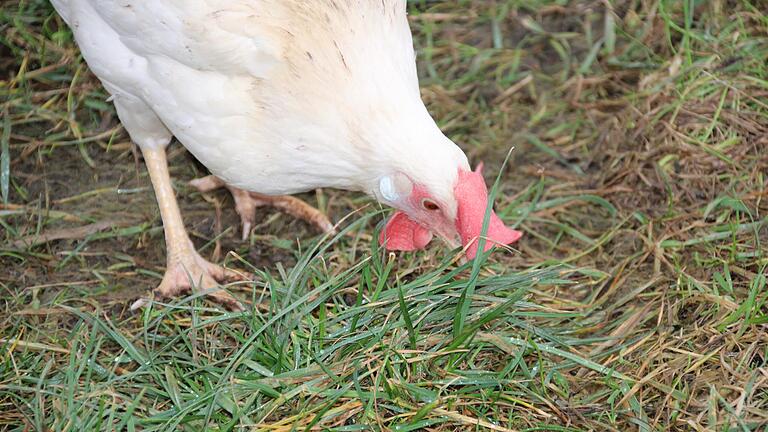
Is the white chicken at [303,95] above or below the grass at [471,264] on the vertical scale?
above

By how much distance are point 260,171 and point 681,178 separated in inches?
62.7

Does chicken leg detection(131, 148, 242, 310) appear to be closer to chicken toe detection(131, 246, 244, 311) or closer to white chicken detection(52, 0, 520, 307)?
chicken toe detection(131, 246, 244, 311)

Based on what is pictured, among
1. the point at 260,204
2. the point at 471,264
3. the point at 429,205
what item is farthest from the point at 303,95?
the point at 260,204

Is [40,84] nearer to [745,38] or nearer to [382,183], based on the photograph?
[382,183]

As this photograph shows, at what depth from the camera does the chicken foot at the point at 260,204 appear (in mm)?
3199

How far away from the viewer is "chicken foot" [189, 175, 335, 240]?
10.5 feet

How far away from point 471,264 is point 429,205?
0.21 metres

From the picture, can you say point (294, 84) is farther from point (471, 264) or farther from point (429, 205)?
point (471, 264)

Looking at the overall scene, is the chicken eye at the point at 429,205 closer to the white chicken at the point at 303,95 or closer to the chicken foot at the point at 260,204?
the white chicken at the point at 303,95

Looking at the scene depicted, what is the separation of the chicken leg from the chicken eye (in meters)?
0.85

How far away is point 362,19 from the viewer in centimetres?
242

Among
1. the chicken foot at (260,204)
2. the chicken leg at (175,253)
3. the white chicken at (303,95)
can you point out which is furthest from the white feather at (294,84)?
the chicken foot at (260,204)

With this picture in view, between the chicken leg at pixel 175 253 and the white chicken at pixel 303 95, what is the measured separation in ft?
1.77

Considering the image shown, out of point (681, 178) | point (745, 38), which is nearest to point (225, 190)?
point (681, 178)
